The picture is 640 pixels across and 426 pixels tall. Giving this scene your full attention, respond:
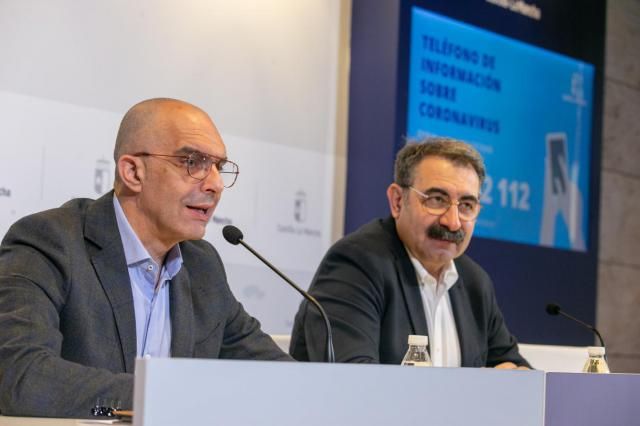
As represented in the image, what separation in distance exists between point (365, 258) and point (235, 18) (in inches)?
68.3

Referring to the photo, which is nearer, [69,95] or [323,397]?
[323,397]

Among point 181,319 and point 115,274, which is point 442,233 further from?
point 115,274

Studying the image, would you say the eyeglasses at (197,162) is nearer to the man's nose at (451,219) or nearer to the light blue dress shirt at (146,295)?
the light blue dress shirt at (146,295)

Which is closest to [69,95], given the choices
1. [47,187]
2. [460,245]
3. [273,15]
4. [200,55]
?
[47,187]

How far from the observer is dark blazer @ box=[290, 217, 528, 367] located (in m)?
3.13

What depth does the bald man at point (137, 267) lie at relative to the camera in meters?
2.33

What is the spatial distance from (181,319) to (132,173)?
0.41 m

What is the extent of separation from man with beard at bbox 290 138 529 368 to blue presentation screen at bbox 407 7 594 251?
1.60 m

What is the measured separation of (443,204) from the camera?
344cm

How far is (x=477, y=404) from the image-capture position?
1.67 m

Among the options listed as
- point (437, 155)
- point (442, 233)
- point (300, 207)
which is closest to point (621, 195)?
point (300, 207)

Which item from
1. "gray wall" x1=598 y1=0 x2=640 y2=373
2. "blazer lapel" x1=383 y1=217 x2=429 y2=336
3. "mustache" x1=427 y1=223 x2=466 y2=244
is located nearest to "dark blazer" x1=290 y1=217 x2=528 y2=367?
"blazer lapel" x1=383 y1=217 x2=429 y2=336

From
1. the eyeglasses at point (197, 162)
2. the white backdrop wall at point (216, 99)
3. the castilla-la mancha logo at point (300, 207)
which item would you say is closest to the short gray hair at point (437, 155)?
the eyeglasses at point (197, 162)

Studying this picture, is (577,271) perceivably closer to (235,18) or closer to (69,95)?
(235,18)
